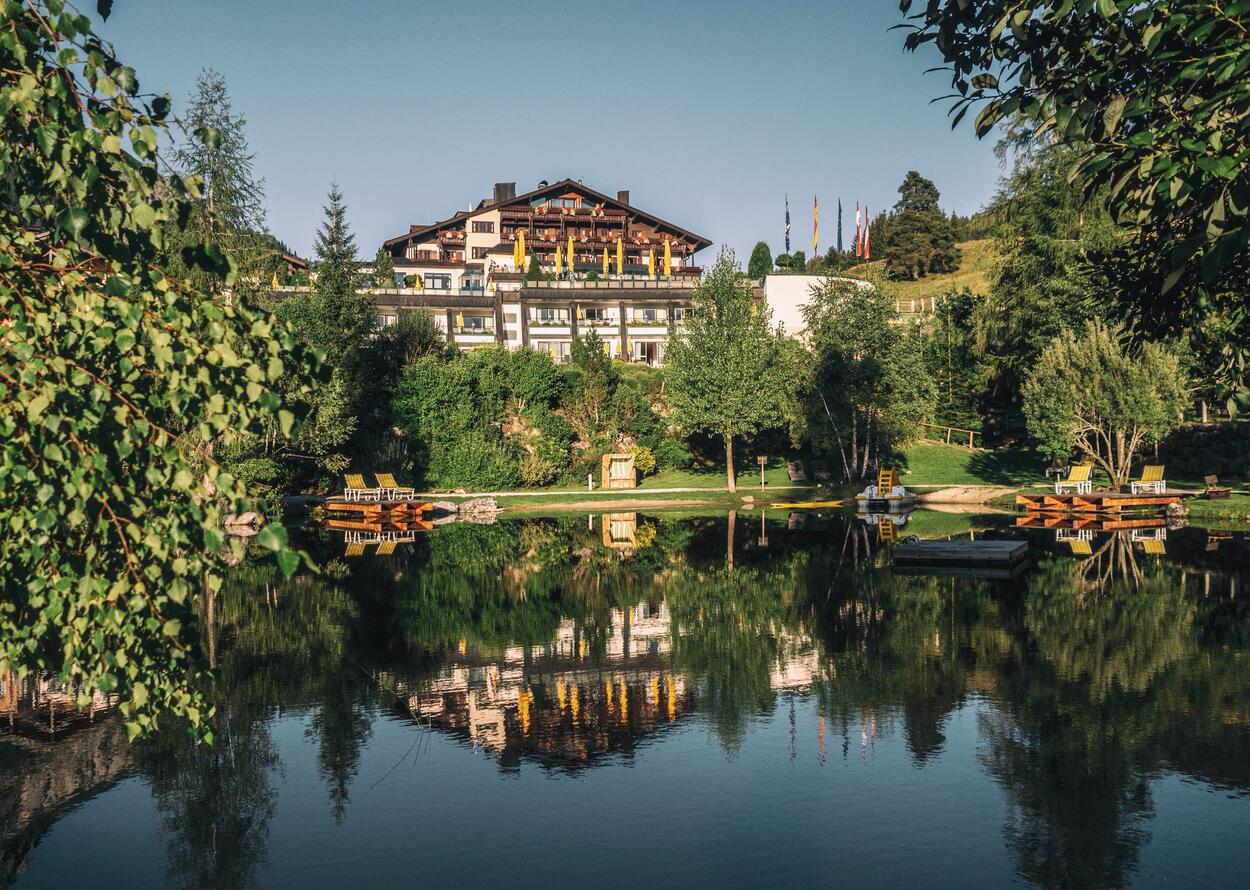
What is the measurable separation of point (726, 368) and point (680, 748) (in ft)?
148

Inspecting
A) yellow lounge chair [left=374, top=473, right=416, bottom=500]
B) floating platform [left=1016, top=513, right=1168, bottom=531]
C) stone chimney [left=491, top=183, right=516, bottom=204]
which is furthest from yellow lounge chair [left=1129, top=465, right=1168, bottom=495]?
stone chimney [left=491, top=183, right=516, bottom=204]

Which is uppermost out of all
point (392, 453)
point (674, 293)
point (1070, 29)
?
point (674, 293)

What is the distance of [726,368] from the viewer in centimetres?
5978

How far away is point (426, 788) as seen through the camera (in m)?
14.5

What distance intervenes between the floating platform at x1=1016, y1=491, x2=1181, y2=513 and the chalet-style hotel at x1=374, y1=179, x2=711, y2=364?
34.8 metres

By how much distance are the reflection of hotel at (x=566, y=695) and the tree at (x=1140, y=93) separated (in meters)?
9.95

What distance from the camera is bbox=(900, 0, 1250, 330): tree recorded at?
28.5 ft

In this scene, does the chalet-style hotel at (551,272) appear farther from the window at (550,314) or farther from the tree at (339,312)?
the tree at (339,312)

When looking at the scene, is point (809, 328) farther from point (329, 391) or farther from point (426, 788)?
point (426, 788)

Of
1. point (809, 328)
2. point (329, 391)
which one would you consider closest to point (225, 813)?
point (329, 391)

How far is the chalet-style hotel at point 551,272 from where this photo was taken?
282ft

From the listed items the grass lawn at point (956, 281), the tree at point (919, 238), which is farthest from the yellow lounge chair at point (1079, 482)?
the tree at point (919, 238)

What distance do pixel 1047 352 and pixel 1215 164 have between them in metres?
48.1

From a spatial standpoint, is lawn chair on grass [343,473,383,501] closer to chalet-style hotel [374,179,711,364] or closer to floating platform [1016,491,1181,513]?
chalet-style hotel [374,179,711,364]
